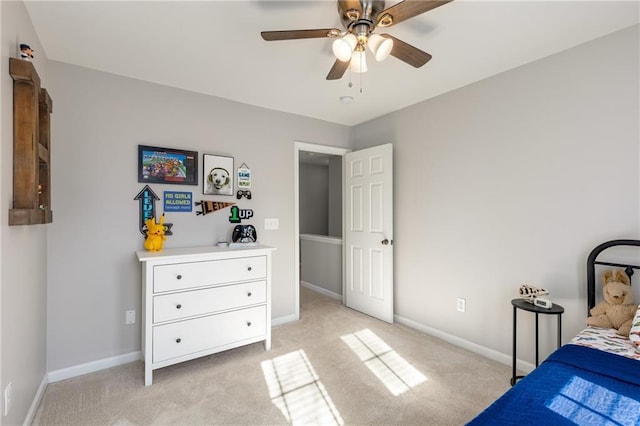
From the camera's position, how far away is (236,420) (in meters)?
1.82

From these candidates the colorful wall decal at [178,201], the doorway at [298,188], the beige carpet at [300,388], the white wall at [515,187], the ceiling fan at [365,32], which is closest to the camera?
the ceiling fan at [365,32]

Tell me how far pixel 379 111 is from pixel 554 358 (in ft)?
9.07

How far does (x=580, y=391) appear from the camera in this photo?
120cm

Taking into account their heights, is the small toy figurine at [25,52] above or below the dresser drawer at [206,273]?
above

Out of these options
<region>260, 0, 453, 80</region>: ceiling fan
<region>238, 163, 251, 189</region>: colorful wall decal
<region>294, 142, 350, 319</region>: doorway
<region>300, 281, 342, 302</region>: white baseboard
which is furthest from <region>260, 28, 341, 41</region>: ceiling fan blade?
<region>300, 281, 342, 302</region>: white baseboard

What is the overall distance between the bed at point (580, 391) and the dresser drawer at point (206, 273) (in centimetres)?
196

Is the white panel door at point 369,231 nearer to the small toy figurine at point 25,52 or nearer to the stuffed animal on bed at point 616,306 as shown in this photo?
the stuffed animal on bed at point 616,306

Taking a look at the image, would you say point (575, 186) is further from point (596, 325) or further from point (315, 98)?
point (315, 98)

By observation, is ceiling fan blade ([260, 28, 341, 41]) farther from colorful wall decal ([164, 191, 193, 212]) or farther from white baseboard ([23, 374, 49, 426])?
white baseboard ([23, 374, 49, 426])

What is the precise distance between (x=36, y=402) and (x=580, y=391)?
2.94m

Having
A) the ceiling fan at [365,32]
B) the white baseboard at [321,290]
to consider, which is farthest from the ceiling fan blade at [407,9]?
the white baseboard at [321,290]

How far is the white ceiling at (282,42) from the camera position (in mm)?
1733

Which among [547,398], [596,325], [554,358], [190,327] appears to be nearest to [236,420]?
[190,327]

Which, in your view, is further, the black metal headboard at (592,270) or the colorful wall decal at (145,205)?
the colorful wall decal at (145,205)
